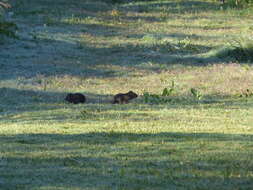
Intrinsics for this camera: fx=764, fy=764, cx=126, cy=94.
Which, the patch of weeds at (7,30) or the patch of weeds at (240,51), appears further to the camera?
the patch of weeds at (7,30)

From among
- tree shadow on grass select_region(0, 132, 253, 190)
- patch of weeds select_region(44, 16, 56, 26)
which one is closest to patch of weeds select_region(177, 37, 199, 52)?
patch of weeds select_region(44, 16, 56, 26)

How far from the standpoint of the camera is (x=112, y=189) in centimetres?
902

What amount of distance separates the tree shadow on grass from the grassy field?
2 centimetres

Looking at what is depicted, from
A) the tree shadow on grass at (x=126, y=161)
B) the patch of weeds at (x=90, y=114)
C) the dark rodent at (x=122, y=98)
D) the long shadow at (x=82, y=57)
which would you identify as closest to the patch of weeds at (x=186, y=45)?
the long shadow at (x=82, y=57)

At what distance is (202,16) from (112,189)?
3361 centimetres

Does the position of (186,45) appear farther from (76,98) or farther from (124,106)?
(124,106)

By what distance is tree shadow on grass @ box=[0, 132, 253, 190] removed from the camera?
372 inches

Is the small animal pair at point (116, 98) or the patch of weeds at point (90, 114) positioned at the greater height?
the small animal pair at point (116, 98)

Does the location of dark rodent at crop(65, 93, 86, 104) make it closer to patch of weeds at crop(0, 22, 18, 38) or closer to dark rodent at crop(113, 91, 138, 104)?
dark rodent at crop(113, 91, 138, 104)

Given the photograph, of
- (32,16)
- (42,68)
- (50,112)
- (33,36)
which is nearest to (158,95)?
(50,112)

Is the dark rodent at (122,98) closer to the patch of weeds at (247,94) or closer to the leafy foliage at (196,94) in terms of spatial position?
the leafy foliage at (196,94)

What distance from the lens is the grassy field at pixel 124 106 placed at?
10070mm

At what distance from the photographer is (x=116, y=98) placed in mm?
18859

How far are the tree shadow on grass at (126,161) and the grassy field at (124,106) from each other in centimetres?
2
